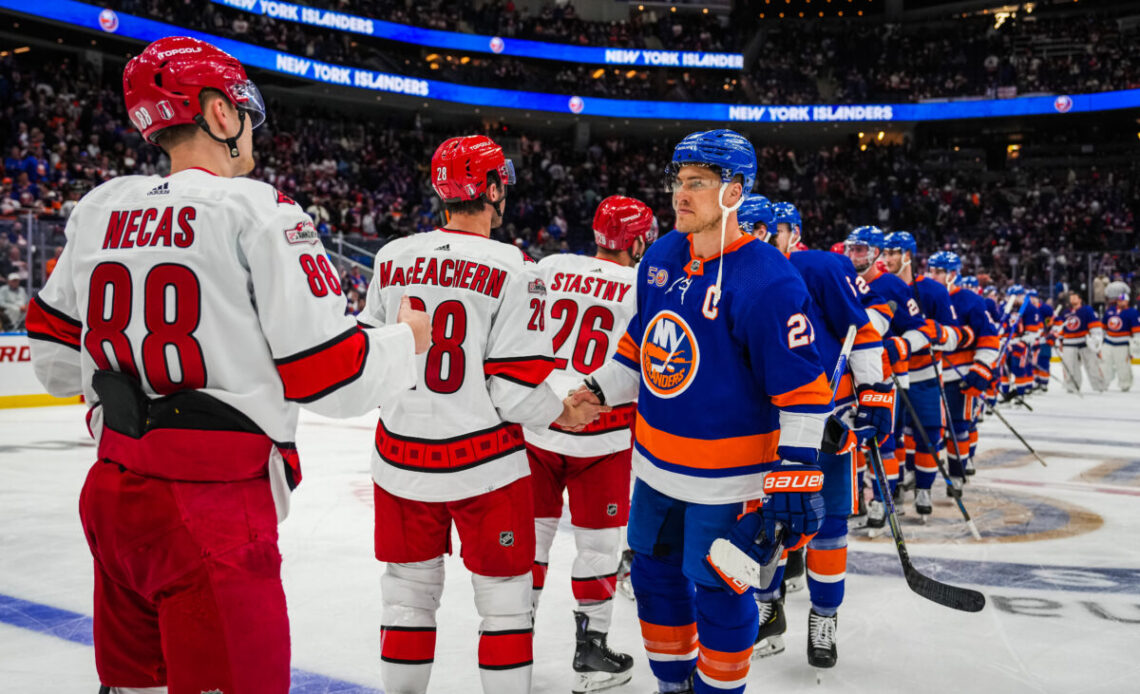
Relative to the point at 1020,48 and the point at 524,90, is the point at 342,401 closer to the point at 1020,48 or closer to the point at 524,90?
the point at 524,90

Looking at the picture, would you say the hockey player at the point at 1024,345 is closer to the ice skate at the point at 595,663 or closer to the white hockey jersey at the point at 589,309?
the white hockey jersey at the point at 589,309

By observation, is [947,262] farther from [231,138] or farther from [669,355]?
[231,138]

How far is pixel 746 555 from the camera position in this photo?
2.24 metres

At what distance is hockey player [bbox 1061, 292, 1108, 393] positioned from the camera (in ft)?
48.9

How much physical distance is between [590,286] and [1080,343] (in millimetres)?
14276

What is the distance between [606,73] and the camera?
3011cm

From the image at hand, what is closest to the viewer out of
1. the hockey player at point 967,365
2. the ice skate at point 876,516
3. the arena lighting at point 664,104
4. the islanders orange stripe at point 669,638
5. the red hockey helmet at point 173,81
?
the red hockey helmet at point 173,81

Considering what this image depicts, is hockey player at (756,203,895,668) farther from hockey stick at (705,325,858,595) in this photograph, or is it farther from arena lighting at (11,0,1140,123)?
arena lighting at (11,0,1140,123)

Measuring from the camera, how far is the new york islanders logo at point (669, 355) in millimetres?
2404

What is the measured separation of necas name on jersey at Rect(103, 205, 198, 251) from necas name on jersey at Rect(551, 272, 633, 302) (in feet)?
7.21

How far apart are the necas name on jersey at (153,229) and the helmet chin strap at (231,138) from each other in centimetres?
21

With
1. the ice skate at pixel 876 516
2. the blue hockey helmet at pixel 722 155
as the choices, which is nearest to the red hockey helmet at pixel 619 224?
the blue hockey helmet at pixel 722 155

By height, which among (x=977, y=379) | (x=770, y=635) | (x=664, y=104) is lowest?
(x=770, y=635)

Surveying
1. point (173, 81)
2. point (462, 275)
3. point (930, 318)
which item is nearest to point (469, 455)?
point (462, 275)
